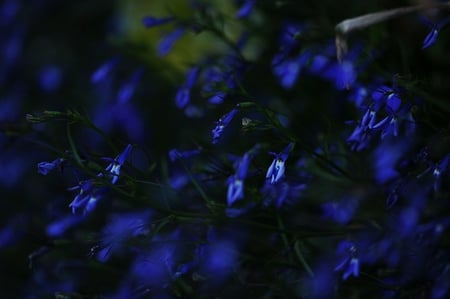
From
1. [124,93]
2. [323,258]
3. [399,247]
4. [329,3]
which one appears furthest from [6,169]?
[399,247]

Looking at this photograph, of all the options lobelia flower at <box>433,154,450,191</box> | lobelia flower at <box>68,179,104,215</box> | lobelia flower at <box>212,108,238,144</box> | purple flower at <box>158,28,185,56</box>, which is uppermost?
lobelia flower at <box>212,108,238,144</box>

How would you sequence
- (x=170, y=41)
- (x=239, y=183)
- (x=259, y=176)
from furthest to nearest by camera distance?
(x=170, y=41)
(x=259, y=176)
(x=239, y=183)

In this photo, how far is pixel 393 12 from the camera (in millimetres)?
1093

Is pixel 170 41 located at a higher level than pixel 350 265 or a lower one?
higher

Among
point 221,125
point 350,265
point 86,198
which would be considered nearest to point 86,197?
point 86,198

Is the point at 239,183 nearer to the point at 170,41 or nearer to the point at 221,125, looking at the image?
the point at 221,125

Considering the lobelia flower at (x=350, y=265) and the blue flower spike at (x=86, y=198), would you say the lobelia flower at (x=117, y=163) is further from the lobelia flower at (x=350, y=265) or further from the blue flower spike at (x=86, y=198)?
the lobelia flower at (x=350, y=265)

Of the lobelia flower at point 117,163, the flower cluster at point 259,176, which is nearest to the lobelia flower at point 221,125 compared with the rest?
the flower cluster at point 259,176

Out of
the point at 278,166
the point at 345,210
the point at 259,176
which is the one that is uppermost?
the point at 278,166

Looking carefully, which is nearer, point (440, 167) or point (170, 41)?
point (440, 167)

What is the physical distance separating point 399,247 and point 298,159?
272mm

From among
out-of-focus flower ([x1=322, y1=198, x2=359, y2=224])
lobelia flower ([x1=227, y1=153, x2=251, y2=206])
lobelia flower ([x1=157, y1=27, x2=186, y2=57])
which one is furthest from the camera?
lobelia flower ([x1=157, y1=27, x2=186, y2=57])

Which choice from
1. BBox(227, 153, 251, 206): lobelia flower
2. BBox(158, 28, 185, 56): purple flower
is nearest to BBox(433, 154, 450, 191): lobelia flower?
BBox(227, 153, 251, 206): lobelia flower

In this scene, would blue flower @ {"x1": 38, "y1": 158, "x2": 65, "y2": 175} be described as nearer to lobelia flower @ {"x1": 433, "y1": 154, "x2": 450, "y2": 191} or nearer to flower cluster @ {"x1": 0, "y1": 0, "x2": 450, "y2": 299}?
flower cluster @ {"x1": 0, "y1": 0, "x2": 450, "y2": 299}
